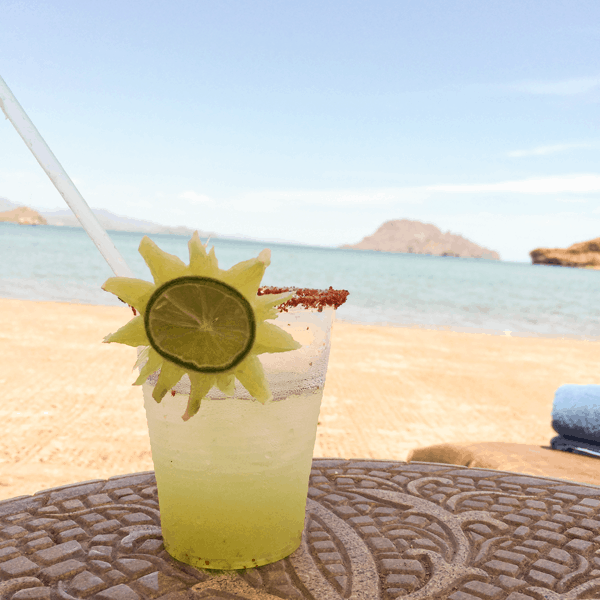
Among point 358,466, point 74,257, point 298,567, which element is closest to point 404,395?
point 358,466

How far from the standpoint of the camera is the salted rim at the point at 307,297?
2.82 feet

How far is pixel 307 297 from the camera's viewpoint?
0.88 m

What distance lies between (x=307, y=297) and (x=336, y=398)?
4.32 m

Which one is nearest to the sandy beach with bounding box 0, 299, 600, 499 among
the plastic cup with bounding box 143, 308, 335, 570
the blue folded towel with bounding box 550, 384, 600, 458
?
the blue folded towel with bounding box 550, 384, 600, 458

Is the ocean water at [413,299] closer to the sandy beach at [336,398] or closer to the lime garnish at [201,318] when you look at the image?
the sandy beach at [336,398]

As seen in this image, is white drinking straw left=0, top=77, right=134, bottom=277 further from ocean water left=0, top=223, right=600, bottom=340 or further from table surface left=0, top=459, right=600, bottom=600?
ocean water left=0, top=223, right=600, bottom=340

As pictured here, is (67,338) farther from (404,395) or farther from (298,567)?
(298,567)

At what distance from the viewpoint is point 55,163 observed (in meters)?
0.89

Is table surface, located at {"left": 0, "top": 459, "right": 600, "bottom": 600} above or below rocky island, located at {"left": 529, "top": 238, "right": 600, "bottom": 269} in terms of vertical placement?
below

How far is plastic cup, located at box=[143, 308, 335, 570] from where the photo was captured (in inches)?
34.4

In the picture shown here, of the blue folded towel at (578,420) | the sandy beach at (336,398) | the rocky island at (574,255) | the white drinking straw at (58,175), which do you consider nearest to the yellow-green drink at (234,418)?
the white drinking straw at (58,175)

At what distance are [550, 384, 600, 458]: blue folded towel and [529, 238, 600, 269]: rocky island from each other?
6289cm

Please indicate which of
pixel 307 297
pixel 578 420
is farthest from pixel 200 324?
pixel 578 420

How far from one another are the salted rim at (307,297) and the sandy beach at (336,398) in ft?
8.83
